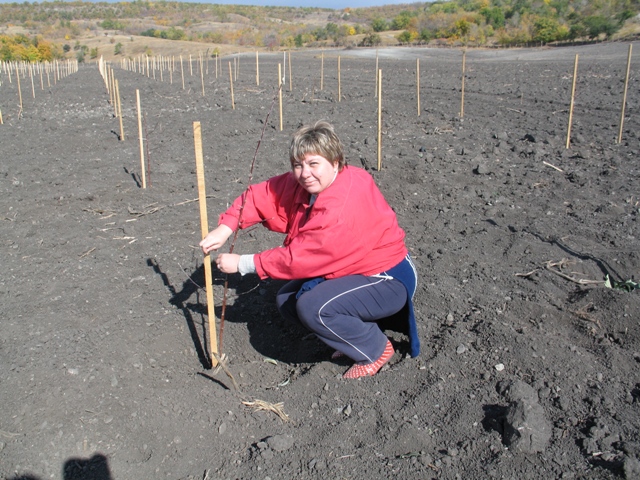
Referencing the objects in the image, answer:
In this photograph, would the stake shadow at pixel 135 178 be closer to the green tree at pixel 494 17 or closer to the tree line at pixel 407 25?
the tree line at pixel 407 25

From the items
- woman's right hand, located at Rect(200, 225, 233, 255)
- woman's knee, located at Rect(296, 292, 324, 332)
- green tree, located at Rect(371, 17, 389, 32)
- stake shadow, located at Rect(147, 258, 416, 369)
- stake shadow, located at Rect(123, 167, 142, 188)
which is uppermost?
green tree, located at Rect(371, 17, 389, 32)

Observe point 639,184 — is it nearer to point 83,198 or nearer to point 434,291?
point 434,291

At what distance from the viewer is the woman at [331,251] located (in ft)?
7.92

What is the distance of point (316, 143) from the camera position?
240 cm

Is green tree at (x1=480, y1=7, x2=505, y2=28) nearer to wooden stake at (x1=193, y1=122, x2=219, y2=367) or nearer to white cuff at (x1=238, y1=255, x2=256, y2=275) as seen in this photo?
wooden stake at (x1=193, y1=122, x2=219, y2=367)

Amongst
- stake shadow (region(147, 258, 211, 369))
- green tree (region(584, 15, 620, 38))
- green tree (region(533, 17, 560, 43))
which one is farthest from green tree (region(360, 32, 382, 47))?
stake shadow (region(147, 258, 211, 369))

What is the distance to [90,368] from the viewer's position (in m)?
2.83

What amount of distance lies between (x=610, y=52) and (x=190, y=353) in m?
23.2

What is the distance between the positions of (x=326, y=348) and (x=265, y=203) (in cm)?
89

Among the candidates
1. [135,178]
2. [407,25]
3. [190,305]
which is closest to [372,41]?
[407,25]

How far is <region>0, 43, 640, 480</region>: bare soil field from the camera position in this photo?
2.29 metres

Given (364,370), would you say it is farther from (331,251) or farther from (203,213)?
(203,213)

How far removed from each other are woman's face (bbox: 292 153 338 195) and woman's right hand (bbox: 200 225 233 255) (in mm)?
408

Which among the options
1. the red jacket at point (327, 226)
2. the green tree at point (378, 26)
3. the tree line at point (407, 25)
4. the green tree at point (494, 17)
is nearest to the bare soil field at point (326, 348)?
the red jacket at point (327, 226)
